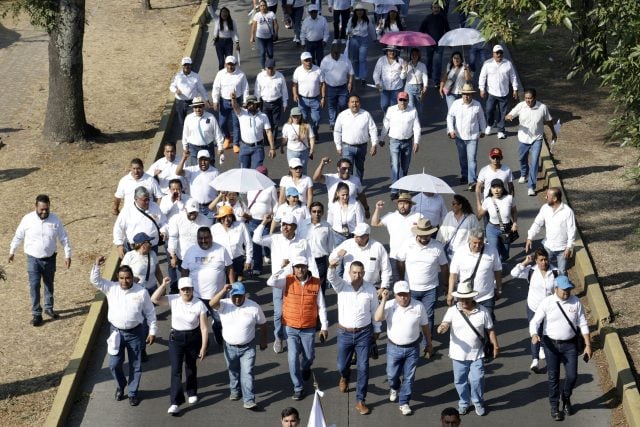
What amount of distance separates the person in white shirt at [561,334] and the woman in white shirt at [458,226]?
2.18 meters

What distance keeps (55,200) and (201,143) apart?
9.56ft

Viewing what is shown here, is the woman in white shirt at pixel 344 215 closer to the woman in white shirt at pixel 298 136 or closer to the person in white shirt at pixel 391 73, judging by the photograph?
the woman in white shirt at pixel 298 136

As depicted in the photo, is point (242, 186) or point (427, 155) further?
point (427, 155)

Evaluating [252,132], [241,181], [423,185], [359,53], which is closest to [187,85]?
[252,132]

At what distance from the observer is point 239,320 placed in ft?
46.3

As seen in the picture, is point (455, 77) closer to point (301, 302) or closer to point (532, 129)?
point (532, 129)

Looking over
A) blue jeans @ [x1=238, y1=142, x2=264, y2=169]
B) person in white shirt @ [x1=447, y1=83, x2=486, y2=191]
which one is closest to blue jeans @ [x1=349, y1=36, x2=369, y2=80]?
person in white shirt @ [x1=447, y1=83, x2=486, y2=191]

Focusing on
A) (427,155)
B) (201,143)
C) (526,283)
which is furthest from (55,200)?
(526,283)

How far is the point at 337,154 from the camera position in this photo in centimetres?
2169

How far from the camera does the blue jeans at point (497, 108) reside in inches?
867

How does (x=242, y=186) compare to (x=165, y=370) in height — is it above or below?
above

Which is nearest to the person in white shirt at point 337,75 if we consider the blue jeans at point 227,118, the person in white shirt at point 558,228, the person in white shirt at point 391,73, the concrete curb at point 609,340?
the person in white shirt at point 391,73

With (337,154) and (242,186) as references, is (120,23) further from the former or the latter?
(242,186)

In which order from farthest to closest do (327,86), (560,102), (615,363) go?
(560,102), (327,86), (615,363)
